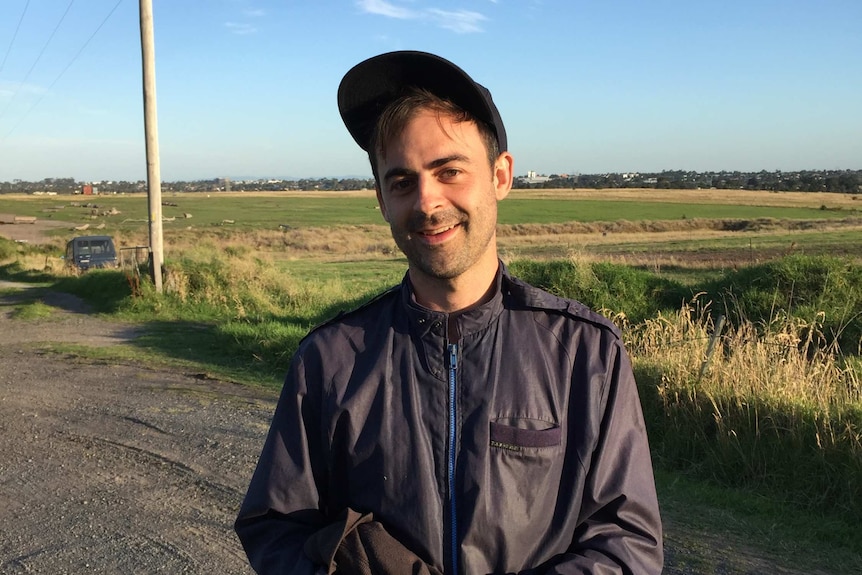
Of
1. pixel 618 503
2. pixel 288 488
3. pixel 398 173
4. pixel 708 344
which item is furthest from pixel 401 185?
pixel 708 344

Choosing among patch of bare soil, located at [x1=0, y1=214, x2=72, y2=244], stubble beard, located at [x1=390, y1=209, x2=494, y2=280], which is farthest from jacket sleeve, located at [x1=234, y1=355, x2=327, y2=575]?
patch of bare soil, located at [x1=0, y1=214, x2=72, y2=244]

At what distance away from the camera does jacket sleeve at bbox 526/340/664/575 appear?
1.52m

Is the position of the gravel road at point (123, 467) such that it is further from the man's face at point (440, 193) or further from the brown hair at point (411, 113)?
the brown hair at point (411, 113)

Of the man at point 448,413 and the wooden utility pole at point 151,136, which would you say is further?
the wooden utility pole at point 151,136

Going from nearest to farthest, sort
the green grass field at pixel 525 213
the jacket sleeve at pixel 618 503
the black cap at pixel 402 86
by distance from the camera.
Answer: the jacket sleeve at pixel 618 503
the black cap at pixel 402 86
the green grass field at pixel 525 213

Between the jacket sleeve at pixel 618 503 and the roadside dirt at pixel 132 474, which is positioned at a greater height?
the jacket sleeve at pixel 618 503

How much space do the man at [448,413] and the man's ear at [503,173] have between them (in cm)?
3

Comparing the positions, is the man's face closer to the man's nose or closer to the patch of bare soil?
the man's nose

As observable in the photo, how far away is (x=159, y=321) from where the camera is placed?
12.7 meters

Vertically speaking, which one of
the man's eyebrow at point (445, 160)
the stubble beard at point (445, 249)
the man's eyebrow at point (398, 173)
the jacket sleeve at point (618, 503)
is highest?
the man's eyebrow at point (445, 160)

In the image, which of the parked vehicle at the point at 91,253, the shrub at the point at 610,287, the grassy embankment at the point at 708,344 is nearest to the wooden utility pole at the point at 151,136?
the grassy embankment at the point at 708,344

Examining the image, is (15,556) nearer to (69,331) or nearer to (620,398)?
(620,398)

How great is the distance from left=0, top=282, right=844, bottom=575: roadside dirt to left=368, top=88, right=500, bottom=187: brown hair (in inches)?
111

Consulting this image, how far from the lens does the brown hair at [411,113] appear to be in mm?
1686
